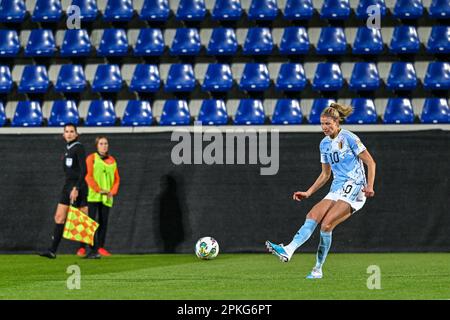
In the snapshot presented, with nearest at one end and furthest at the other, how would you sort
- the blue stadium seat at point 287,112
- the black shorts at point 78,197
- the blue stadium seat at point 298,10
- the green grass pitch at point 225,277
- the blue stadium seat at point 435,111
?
the green grass pitch at point 225,277 < the black shorts at point 78,197 < the blue stadium seat at point 435,111 < the blue stadium seat at point 287,112 < the blue stadium seat at point 298,10

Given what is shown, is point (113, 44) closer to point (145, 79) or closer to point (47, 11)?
point (145, 79)

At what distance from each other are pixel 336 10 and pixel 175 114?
375 centimetres

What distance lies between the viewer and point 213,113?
639 inches

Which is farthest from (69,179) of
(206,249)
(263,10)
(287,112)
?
(263,10)

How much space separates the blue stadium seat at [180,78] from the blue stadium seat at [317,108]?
7.63ft

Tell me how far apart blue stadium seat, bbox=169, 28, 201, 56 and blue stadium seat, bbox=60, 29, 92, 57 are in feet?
5.58

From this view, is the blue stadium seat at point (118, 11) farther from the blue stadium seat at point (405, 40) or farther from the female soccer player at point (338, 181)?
the female soccer player at point (338, 181)

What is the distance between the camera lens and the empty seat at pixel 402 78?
1636cm

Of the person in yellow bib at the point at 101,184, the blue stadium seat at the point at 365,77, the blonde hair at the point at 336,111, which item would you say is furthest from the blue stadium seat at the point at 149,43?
the blonde hair at the point at 336,111

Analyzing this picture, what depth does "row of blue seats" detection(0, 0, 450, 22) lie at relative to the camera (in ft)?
55.7

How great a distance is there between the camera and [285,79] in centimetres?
1655

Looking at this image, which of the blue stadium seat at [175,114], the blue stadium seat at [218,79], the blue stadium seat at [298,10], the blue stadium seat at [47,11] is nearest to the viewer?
the blue stadium seat at [175,114]
